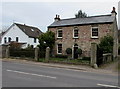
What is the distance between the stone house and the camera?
1135 inches

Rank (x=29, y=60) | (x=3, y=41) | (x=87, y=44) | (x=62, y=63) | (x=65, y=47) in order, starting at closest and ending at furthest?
1. (x=62, y=63)
2. (x=29, y=60)
3. (x=87, y=44)
4. (x=65, y=47)
5. (x=3, y=41)

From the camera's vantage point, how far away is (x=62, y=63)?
834 inches

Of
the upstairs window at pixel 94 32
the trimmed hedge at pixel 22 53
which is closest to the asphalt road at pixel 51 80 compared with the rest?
the trimmed hedge at pixel 22 53

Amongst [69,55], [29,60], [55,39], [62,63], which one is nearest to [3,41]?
[55,39]

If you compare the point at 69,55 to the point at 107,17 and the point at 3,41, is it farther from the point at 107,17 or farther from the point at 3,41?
the point at 3,41

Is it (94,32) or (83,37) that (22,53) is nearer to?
(83,37)

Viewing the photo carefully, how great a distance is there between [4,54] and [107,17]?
17506 millimetres

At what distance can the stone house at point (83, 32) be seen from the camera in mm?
28828

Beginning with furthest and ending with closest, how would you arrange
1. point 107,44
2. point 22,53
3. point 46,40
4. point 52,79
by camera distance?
point 46,40
point 107,44
point 22,53
point 52,79

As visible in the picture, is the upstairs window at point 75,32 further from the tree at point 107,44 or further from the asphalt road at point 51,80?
the asphalt road at point 51,80

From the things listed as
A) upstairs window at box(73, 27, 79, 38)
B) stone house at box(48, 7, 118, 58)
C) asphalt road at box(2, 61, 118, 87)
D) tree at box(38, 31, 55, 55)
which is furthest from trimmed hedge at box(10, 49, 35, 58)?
asphalt road at box(2, 61, 118, 87)

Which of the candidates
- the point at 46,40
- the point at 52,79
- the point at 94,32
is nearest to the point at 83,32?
the point at 94,32

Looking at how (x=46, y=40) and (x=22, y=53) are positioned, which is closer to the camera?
(x=22, y=53)

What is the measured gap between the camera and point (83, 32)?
30.6 m
